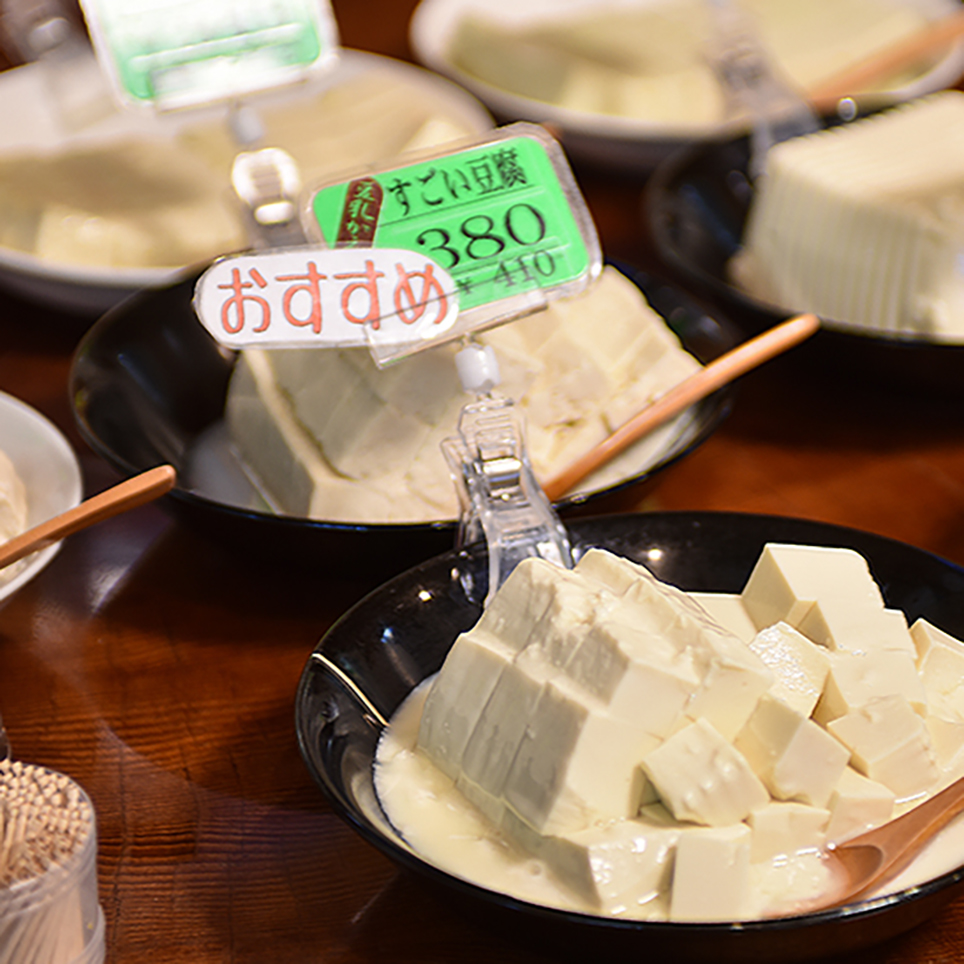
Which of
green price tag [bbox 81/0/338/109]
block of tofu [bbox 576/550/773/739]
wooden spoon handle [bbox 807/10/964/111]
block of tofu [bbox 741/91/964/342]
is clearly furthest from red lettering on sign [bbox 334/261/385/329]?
wooden spoon handle [bbox 807/10/964/111]

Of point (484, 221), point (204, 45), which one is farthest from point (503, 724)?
point (204, 45)

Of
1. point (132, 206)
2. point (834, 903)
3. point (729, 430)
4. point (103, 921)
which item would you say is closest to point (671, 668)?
point (834, 903)

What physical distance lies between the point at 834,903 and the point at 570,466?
56 centimetres

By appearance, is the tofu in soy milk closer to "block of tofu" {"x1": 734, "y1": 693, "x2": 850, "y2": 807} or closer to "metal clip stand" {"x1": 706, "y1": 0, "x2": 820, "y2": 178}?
"block of tofu" {"x1": 734, "y1": 693, "x2": 850, "y2": 807}

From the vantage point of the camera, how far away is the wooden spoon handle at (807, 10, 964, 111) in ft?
6.40

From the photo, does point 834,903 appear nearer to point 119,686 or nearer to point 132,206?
point 119,686

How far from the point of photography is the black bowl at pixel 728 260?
4.53ft

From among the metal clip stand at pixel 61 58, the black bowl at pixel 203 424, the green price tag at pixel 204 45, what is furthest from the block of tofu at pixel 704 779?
the metal clip stand at pixel 61 58

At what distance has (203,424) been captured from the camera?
1.44 metres

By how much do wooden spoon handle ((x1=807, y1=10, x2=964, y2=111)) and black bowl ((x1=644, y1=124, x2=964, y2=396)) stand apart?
8cm

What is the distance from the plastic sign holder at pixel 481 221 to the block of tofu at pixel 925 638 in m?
0.43

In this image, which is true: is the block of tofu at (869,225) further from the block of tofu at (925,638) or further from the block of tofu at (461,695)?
the block of tofu at (461,695)

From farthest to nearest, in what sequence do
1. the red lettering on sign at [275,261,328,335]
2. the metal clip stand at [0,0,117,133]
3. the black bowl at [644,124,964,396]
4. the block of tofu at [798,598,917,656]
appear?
the metal clip stand at [0,0,117,133], the black bowl at [644,124,964,396], the red lettering on sign at [275,261,328,335], the block of tofu at [798,598,917,656]

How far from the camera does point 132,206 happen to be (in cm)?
175
